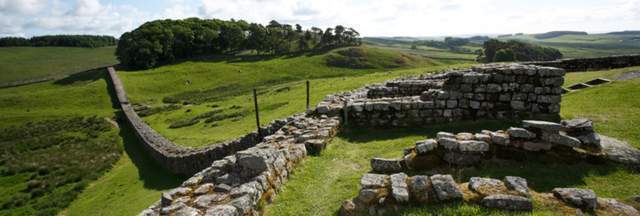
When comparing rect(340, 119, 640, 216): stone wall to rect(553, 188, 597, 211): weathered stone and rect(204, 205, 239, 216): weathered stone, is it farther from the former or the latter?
rect(204, 205, 239, 216): weathered stone

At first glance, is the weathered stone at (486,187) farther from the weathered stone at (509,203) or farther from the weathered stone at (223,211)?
the weathered stone at (223,211)

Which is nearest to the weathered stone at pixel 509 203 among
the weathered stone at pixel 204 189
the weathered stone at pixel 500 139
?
the weathered stone at pixel 500 139

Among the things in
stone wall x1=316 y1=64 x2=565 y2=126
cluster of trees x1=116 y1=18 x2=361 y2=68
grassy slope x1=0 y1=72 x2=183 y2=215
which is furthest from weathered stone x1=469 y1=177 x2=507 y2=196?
cluster of trees x1=116 y1=18 x2=361 y2=68

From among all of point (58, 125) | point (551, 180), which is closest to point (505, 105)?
point (551, 180)

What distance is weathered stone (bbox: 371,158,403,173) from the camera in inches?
350

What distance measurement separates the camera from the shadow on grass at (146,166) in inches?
852

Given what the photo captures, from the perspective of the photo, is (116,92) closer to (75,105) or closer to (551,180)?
(75,105)

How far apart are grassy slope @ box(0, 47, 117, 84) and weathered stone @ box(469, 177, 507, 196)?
110m

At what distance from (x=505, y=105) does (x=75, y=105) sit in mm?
63779

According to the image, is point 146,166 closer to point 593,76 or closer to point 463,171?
point 463,171

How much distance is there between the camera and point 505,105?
1323 centimetres

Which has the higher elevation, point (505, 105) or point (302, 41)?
point (302, 41)

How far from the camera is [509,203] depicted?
20.3ft

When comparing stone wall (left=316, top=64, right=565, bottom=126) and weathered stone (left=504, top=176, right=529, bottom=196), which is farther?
stone wall (left=316, top=64, right=565, bottom=126)
